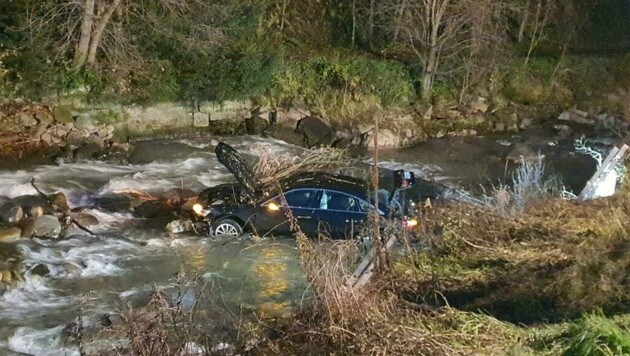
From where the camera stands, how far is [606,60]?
3041cm

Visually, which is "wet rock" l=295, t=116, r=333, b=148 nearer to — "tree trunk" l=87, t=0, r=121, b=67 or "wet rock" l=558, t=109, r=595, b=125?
"tree trunk" l=87, t=0, r=121, b=67

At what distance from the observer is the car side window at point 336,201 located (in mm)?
15000

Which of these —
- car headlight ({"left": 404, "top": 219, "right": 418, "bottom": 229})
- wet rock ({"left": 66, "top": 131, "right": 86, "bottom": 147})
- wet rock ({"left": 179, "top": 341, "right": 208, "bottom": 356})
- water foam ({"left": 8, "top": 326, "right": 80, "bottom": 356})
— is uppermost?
car headlight ({"left": 404, "top": 219, "right": 418, "bottom": 229})

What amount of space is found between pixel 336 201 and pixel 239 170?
2119mm

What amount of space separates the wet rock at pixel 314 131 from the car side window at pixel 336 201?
8.68 meters

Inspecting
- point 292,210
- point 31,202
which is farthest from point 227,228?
point 31,202

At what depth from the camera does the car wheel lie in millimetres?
15203

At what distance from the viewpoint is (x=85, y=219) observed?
52.2ft

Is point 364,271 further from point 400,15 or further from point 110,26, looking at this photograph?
point 400,15

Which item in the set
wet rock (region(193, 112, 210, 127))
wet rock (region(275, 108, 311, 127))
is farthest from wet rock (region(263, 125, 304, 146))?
wet rock (region(193, 112, 210, 127))

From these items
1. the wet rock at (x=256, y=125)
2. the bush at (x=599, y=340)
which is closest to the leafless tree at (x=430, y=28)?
the wet rock at (x=256, y=125)

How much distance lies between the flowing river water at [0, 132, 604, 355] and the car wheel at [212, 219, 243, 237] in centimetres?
16

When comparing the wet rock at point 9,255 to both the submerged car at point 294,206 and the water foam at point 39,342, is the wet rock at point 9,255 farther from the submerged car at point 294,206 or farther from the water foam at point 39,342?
the submerged car at point 294,206

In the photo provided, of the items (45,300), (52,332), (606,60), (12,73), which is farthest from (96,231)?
(606,60)
